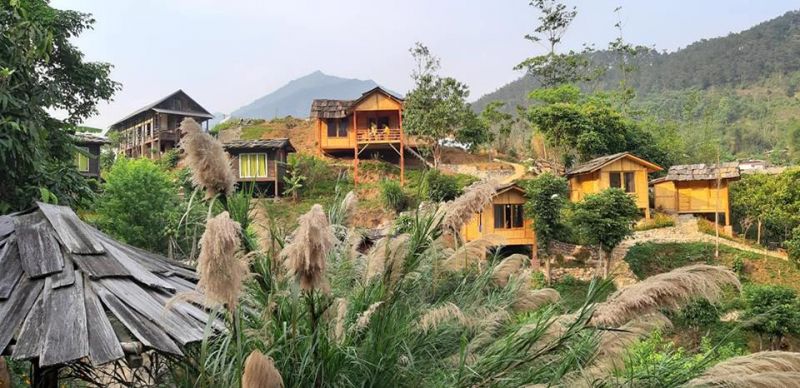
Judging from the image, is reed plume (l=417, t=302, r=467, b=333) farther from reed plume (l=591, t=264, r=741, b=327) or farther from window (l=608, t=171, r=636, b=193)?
window (l=608, t=171, r=636, b=193)

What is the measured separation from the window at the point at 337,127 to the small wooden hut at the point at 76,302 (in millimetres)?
23907

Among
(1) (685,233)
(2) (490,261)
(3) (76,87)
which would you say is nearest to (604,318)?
(2) (490,261)

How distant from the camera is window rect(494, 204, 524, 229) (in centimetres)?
1745

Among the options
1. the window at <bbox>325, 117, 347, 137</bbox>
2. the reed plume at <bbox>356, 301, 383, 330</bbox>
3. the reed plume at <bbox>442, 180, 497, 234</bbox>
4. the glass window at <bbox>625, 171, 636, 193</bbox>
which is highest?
the window at <bbox>325, 117, 347, 137</bbox>

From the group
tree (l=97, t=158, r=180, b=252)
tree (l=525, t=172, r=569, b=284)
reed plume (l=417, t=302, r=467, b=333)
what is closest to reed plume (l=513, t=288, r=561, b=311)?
reed plume (l=417, t=302, r=467, b=333)

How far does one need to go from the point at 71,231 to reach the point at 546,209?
587 inches

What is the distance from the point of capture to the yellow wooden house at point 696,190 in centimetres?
2002

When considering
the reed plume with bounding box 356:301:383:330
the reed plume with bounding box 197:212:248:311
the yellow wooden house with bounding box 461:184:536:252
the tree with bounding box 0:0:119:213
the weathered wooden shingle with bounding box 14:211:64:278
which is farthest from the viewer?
the yellow wooden house with bounding box 461:184:536:252

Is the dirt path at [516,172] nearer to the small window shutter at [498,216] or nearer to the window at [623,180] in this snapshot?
the window at [623,180]

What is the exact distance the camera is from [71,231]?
113 inches

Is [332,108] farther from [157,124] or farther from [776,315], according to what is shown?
[776,315]

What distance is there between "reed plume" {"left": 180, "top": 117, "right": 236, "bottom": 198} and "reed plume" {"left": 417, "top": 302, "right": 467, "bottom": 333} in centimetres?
102

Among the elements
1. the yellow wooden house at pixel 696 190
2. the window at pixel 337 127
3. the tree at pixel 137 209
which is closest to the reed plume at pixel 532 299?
the tree at pixel 137 209

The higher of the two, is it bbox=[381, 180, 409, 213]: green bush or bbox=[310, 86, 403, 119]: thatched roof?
bbox=[310, 86, 403, 119]: thatched roof
